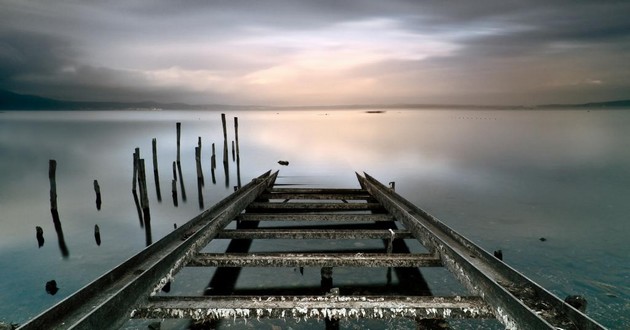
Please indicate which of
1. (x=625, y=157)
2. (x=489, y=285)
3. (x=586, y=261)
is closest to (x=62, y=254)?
(x=489, y=285)

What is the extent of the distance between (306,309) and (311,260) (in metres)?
1.52

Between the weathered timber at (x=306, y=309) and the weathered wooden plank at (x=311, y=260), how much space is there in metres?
1.29

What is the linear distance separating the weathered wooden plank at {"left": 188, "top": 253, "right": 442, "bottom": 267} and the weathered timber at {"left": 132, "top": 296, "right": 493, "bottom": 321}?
1.29 m

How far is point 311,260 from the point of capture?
16.5 ft

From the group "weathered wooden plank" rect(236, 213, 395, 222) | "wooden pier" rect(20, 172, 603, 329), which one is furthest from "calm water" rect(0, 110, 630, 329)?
"wooden pier" rect(20, 172, 603, 329)

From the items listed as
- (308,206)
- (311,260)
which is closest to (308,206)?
(308,206)

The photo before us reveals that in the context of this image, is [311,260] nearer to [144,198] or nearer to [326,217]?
[326,217]

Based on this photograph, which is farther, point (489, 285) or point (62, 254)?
point (62, 254)

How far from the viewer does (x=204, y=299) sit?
3725 mm

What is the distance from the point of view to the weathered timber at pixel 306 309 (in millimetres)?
3482

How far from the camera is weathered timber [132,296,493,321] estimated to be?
3.48 meters

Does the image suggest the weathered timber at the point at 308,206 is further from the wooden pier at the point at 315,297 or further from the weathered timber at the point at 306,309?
the weathered timber at the point at 306,309

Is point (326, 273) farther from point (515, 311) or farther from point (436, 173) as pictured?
point (436, 173)

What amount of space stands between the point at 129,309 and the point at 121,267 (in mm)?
802
